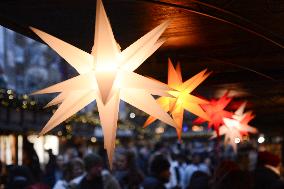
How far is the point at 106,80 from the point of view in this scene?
13.9ft

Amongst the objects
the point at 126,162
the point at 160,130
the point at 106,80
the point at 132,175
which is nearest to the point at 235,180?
the point at 106,80

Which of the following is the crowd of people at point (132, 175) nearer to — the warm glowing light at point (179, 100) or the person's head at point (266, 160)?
the person's head at point (266, 160)

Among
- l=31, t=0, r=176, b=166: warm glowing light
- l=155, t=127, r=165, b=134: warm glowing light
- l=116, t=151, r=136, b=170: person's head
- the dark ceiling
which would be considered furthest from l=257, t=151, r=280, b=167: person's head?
l=155, t=127, r=165, b=134: warm glowing light

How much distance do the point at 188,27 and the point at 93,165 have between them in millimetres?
3186

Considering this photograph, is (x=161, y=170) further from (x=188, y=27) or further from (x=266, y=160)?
(x=188, y=27)

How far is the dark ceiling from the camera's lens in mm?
5672

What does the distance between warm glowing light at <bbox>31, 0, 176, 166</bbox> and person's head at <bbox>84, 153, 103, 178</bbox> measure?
4.54 m

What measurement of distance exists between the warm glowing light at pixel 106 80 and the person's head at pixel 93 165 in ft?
14.9

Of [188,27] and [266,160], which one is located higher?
[188,27]

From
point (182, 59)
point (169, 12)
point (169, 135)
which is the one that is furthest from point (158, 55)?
point (169, 135)

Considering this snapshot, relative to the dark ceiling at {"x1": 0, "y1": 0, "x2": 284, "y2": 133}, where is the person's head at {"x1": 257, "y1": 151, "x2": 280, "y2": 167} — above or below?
below

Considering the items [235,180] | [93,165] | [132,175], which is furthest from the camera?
[132,175]

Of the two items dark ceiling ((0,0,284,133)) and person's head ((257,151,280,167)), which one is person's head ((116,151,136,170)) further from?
person's head ((257,151,280,167))

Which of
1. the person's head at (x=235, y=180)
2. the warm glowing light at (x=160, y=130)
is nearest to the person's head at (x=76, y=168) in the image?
the person's head at (x=235, y=180)
